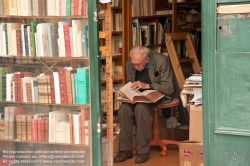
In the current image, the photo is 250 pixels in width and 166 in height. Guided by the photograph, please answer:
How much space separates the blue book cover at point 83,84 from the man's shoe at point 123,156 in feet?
5.20

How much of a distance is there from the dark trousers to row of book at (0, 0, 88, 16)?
5.97 feet

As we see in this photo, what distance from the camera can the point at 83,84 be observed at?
17.6 ft

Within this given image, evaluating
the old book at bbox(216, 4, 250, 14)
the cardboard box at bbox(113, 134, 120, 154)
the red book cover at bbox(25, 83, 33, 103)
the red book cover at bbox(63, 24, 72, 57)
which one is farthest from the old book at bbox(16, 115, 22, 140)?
the old book at bbox(216, 4, 250, 14)

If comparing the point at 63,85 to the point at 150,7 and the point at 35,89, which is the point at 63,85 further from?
the point at 150,7

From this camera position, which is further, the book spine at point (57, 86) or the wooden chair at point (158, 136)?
the wooden chair at point (158, 136)

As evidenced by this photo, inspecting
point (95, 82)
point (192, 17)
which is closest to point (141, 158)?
point (95, 82)

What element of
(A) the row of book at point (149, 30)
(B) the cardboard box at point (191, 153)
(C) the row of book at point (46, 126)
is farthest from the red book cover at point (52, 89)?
(A) the row of book at point (149, 30)

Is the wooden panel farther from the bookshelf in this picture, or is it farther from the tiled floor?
the tiled floor

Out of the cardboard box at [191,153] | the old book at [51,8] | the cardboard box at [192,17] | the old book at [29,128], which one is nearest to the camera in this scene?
the old book at [51,8]

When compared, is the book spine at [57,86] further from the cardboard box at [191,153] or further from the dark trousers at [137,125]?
the dark trousers at [137,125]

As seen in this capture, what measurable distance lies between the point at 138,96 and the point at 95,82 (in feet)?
5.09

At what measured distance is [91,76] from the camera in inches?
209

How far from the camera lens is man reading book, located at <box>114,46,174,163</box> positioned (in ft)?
22.4

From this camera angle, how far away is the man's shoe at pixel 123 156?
6.79m
